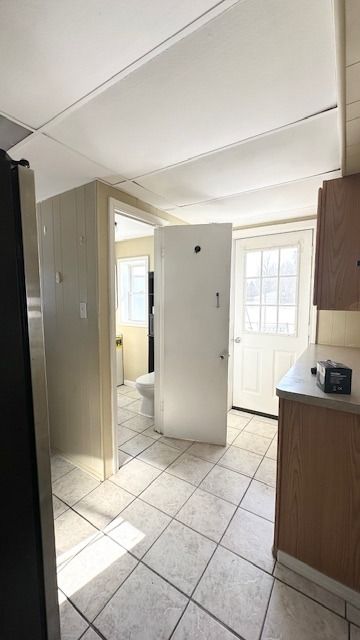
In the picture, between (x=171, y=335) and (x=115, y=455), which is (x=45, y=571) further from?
(x=171, y=335)

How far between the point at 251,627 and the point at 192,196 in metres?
2.64

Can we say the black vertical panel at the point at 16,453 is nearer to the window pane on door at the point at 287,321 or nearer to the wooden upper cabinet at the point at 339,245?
the wooden upper cabinet at the point at 339,245

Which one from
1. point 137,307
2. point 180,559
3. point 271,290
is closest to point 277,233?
point 271,290

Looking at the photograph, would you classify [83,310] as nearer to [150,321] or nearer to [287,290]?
[150,321]

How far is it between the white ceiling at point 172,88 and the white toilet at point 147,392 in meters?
2.03

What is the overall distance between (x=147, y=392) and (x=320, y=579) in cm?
201

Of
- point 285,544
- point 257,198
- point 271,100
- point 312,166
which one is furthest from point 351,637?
point 257,198

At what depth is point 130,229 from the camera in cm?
339

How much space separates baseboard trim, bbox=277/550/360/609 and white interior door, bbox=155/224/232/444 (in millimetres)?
1127

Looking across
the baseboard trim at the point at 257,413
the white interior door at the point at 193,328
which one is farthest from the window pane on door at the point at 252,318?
the baseboard trim at the point at 257,413

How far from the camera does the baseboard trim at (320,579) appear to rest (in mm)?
1222

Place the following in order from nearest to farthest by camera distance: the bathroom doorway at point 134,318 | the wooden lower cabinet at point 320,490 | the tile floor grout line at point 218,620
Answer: the tile floor grout line at point 218,620 < the wooden lower cabinet at point 320,490 < the bathroom doorway at point 134,318

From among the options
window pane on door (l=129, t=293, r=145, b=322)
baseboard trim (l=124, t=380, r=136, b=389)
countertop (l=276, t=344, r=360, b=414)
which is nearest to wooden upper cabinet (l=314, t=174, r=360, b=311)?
countertop (l=276, t=344, r=360, b=414)

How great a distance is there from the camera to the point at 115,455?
209 cm
